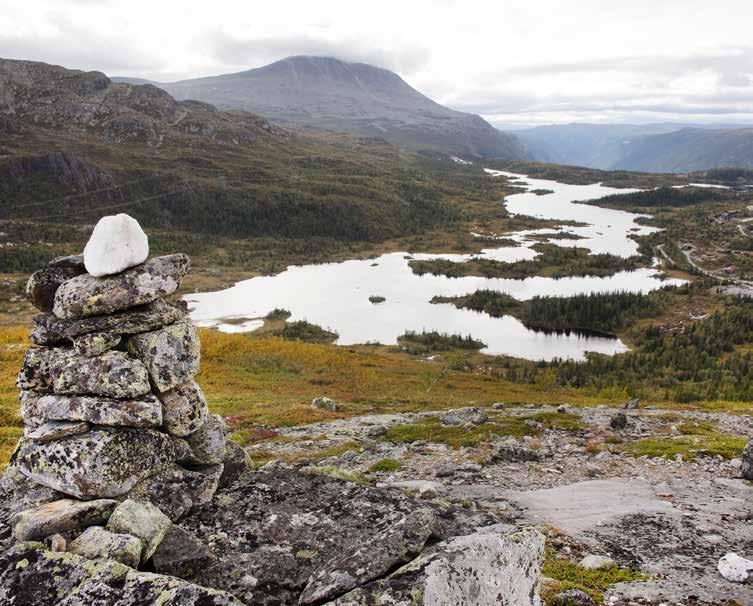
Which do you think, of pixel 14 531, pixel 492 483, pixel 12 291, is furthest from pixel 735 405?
pixel 12 291

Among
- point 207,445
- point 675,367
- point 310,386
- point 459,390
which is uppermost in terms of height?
point 207,445

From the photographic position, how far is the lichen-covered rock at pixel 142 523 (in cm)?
927

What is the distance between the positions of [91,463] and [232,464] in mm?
3295

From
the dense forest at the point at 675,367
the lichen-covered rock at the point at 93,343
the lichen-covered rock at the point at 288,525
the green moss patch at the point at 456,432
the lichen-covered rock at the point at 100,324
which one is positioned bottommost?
the dense forest at the point at 675,367

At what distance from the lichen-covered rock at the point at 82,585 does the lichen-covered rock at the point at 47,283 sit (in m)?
6.18

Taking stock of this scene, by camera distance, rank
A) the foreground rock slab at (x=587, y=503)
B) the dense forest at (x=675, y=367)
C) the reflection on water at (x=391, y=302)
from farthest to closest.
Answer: the reflection on water at (x=391, y=302) < the dense forest at (x=675, y=367) < the foreground rock slab at (x=587, y=503)

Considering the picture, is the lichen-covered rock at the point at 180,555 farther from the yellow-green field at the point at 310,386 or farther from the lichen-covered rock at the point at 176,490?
the yellow-green field at the point at 310,386

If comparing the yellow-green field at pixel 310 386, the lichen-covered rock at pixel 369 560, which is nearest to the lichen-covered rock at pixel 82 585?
the lichen-covered rock at pixel 369 560

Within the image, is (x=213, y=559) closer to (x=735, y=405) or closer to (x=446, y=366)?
(x=735, y=405)

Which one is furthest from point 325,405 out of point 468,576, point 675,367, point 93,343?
point 675,367

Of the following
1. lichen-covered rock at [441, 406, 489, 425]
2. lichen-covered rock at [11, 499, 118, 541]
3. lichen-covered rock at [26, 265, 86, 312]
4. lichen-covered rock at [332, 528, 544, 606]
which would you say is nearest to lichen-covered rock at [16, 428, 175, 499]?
lichen-covered rock at [11, 499, 118, 541]

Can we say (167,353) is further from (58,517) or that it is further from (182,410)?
(58,517)

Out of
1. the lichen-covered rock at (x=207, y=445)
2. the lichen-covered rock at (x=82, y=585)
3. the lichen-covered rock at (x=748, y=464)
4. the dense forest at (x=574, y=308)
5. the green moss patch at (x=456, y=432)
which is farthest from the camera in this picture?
the dense forest at (x=574, y=308)

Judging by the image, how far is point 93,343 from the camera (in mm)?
11477
